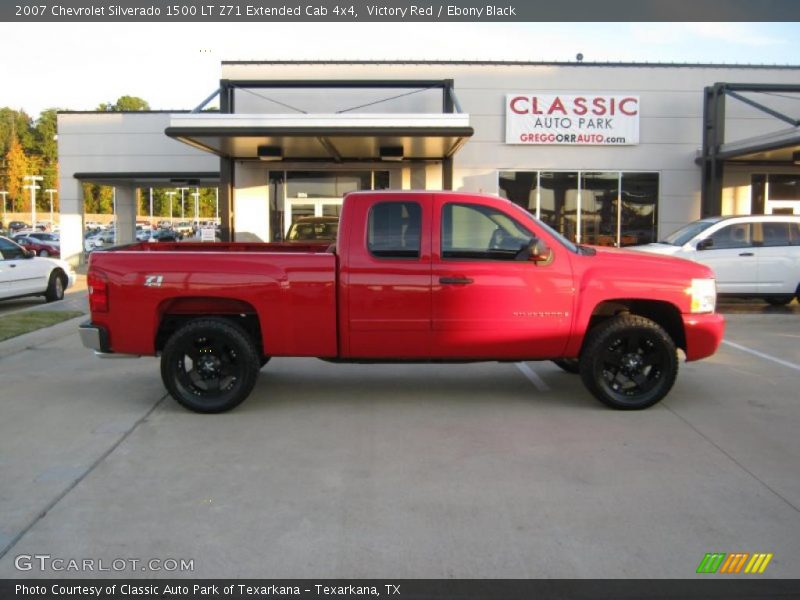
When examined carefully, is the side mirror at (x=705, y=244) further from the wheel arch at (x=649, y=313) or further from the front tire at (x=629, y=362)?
the front tire at (x=629, y=362)

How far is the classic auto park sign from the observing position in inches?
725

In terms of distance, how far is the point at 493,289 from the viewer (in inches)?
259

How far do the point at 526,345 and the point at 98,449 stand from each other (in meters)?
3.68

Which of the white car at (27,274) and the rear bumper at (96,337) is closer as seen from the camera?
the rear bumper at (96,337)

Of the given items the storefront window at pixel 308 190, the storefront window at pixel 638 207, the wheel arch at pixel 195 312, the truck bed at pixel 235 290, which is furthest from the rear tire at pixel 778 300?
the wheel arch at pixel 195 312

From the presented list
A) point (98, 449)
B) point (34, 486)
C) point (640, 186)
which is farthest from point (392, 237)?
A: point (640, 186)

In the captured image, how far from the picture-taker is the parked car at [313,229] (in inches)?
554

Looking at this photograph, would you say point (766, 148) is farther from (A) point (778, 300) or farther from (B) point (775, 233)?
(A) point (778, 300)

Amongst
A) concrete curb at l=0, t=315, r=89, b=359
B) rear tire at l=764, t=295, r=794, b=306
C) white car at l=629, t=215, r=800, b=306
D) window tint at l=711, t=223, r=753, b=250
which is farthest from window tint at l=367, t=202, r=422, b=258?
rear tire at l=764, t=295, r=794, b=306

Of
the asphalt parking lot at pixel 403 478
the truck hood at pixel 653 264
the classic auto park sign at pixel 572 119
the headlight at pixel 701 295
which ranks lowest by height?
the asphalt parking lot at pixel 403 478

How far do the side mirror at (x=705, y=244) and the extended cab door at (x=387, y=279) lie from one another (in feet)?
28.6

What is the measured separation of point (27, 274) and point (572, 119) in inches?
518

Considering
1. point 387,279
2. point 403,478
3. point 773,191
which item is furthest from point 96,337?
point 773,191
